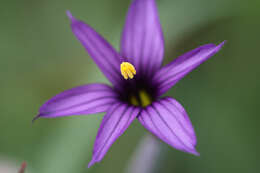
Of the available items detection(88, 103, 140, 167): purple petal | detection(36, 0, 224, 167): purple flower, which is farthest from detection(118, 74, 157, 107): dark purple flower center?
detection(88, 103, 140, 167): purple petal

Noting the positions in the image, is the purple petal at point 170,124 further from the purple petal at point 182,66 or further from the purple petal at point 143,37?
the purple petal at point 143,37

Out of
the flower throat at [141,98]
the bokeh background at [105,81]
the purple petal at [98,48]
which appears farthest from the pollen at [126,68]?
the bokeh background at [105,81]

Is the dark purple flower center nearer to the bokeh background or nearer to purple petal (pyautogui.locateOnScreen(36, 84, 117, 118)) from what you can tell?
purple petal (pyautogui.locateOnScreen(36, 84, 117, 118))

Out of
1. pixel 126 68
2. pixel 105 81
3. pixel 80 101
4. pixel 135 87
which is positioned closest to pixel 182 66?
pixel 126 68

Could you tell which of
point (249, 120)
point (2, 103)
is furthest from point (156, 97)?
point (2, 103)

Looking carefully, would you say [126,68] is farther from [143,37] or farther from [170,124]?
[170,124]

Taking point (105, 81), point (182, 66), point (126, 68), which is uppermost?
point (126, 68)
